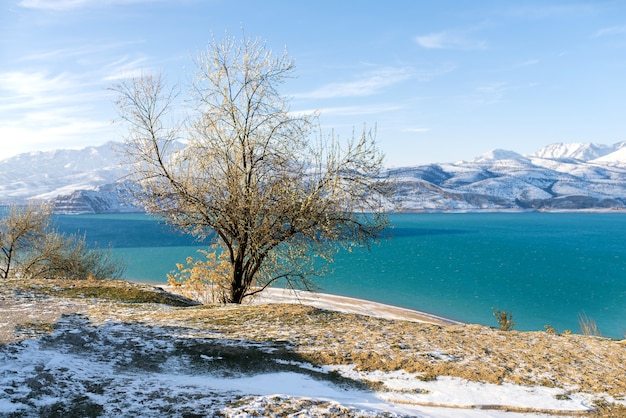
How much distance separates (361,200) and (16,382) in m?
13.6

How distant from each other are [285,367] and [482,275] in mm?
87968

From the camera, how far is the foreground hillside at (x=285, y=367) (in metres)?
7.55

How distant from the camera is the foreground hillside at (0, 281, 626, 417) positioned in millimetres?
7555

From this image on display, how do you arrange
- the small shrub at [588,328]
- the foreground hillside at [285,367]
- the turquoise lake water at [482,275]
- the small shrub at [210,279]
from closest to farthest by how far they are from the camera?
the foreground hillside at [285,367]
the small shrub at [210,279]
the small shrub at [588,328]
the turquoise lake water at [482,275]

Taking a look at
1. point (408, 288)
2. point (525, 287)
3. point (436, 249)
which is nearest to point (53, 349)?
point (408, 288)

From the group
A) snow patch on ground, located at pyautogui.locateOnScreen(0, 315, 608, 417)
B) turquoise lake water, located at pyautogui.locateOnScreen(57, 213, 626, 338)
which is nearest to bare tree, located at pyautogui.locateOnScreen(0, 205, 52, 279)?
turquoise lake water, located at pyautogui.locateOnScreen(57, 213, 626, 338)

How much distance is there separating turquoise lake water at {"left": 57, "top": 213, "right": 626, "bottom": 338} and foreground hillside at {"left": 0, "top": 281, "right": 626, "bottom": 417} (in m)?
14.9


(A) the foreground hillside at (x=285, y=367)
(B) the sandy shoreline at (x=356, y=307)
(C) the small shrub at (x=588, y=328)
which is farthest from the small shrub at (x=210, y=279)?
(B) the sandy shoreline at (x=356, y=307)

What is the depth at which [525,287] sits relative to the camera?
78.9 meters

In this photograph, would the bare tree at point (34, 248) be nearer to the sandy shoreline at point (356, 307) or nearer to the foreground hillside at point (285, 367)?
the sandy shoreline at point (356, 307)

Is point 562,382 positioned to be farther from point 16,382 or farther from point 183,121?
point 183,121

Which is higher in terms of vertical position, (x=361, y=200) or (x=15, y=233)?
(x=361, y=200)

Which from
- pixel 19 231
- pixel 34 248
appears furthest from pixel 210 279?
pixel 34 248

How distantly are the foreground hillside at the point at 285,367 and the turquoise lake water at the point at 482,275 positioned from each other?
14.9 m
